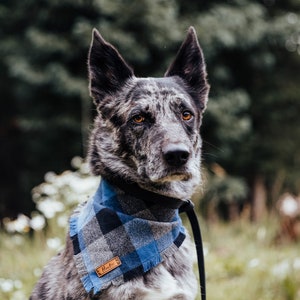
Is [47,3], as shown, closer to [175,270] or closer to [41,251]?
[41,251]

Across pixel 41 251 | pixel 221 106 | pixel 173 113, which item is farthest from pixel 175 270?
pixel 221 106

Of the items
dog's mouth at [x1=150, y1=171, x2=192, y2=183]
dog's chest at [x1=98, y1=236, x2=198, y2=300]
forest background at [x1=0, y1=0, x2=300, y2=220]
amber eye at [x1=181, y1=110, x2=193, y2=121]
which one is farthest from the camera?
forest background at [x1=0, y1=0, x2=300, y2=220]

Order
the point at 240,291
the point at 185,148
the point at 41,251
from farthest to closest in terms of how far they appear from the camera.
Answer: the point at 41,251 → the point at 240,291 → the point at 185,148

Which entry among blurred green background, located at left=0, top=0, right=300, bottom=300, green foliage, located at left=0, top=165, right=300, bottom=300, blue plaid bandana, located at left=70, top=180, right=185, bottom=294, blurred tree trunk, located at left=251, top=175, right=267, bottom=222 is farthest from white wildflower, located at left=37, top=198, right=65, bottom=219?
blurred tree trunk, located at left=251, top=175, right=267, bottom=222

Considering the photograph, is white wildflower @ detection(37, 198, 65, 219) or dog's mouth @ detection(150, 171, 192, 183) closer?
dog's mouth @ detection(150, 171, 192, 183)

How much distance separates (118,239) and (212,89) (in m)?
7.23

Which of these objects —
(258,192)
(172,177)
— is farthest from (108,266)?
(258,192)

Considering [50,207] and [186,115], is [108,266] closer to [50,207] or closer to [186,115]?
[186,115]

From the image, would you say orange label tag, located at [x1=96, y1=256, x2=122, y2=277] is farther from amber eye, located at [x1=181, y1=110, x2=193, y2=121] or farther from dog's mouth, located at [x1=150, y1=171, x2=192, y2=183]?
amber eye, located at [x1=181, y1=110, x2=193, y2=121]

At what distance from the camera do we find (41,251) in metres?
5.71

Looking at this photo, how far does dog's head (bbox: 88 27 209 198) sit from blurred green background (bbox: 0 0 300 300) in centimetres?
357

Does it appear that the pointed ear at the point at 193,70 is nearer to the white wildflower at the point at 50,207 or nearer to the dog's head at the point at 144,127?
the dog's head at the point at 144,127

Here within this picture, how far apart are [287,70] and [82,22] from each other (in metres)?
4.94

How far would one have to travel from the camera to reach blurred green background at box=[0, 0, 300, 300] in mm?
8711
